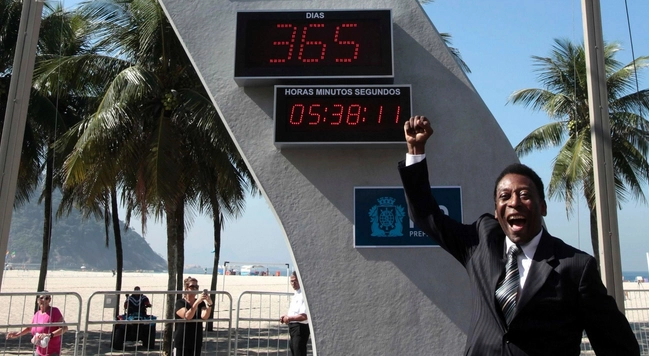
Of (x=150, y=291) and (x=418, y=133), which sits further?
(x=150, y=291)

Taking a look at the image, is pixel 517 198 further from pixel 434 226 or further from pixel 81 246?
pixel 81 246

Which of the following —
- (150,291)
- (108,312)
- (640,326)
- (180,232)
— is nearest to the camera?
(150,291)

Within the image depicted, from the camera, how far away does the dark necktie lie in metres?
2.31

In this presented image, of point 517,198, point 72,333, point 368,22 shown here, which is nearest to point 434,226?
point 517,198

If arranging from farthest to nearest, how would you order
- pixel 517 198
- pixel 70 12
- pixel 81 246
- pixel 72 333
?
pixel 81 246 → pixel 72 333 → pixel 70 12 → pixel 517 198

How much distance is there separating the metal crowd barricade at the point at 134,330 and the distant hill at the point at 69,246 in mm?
139969

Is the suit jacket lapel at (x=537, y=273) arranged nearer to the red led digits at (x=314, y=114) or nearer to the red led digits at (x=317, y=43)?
the red led digits at (x=314, y=114)

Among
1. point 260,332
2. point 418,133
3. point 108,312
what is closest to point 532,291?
point 418,133

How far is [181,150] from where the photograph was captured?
1539 centimetres

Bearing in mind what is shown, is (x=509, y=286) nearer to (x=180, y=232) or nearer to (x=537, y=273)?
(x=537, y=273)

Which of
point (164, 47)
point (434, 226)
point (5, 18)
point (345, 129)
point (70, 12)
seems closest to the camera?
point (434, 226)

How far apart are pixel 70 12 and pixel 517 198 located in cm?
2007

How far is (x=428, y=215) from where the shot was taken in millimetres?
2830

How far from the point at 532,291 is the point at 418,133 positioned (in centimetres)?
87
